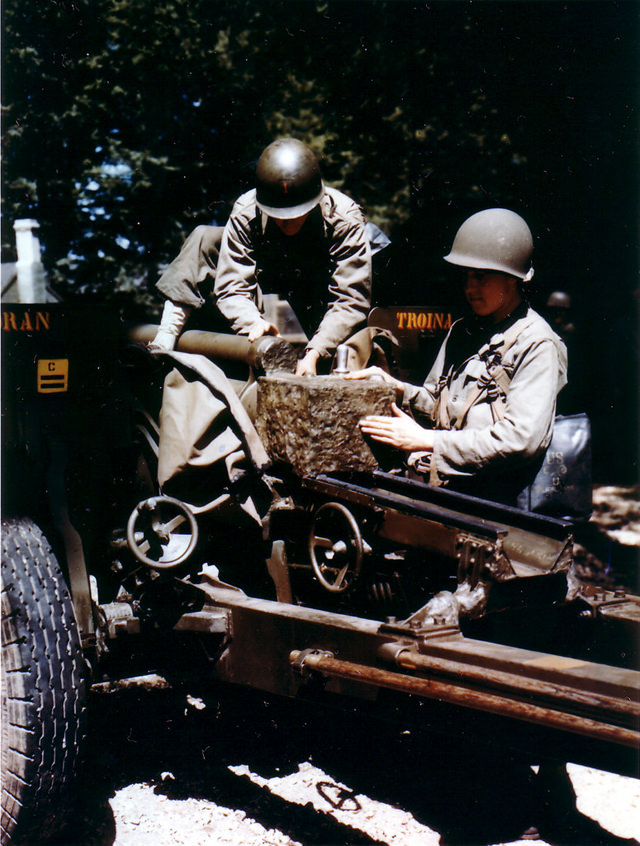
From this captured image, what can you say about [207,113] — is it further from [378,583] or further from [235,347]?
[378,583]

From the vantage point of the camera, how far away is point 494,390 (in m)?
3.39

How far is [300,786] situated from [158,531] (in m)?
1.37

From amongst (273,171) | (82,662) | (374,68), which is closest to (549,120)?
(374,68)

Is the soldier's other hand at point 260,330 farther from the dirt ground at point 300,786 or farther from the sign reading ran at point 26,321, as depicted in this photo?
the dirt ground at point 300,786

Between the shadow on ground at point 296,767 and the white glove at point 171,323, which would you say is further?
the white glove at point 171,323

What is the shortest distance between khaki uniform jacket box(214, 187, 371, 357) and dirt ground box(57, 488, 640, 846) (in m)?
1.83

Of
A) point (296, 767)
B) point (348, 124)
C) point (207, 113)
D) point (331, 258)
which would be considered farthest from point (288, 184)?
point (207, 113)

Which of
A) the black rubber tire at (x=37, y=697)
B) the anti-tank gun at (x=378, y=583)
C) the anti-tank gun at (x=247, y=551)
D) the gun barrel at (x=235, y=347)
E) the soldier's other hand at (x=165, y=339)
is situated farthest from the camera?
the soldier's other hand at (x=165, y=339)

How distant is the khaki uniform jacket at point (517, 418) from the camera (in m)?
3.19

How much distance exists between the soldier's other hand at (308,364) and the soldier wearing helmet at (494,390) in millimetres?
240

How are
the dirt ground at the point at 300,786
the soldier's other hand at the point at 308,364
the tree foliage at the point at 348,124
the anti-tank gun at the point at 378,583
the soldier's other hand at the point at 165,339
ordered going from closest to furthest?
1. the anti-tank gun at the point at 378,583
2. the dirt ground at the point at 300,786
3. the soldier's other hand at the point at 308,364
4. the soldier's other hand at the point at 165,339
5. the tree foliage at the point at 348,124

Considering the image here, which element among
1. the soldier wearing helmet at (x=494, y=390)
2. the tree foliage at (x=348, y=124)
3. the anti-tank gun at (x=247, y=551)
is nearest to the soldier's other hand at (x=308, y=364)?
the anti-tank gun at (x=247, y=551)

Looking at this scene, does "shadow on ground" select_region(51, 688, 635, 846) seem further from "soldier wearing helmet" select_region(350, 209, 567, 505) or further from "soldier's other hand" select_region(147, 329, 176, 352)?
"soldier's other hand" select_region(147, 329, 176, 352)

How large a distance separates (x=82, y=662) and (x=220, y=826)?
85 cm
